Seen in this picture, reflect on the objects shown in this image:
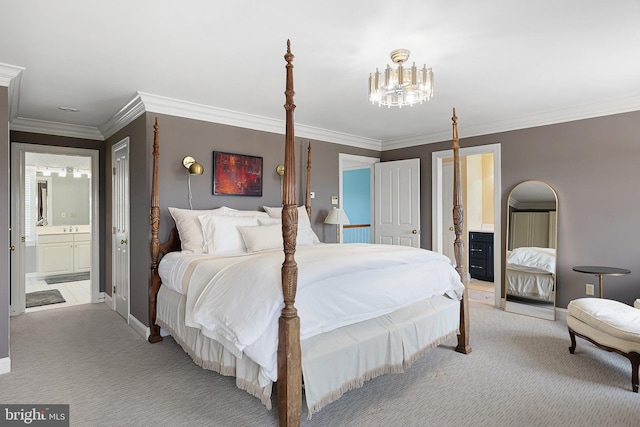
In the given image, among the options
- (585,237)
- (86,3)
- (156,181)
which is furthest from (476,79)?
(156,181)

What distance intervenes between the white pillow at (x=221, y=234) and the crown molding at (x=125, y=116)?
129cm

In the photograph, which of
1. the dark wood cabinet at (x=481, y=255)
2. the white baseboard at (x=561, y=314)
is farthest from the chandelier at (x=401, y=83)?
the dark wood cabinet at (x=481, y=255)

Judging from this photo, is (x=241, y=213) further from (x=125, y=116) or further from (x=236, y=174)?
(x=125, y=116)

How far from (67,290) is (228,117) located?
4089 mm

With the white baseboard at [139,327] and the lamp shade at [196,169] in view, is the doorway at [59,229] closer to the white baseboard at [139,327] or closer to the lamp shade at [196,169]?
the white baseboard at [139,327]

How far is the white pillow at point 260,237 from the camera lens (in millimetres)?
3360

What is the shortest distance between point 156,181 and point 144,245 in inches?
26.6

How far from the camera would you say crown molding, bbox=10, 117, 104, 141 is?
4.25 metres

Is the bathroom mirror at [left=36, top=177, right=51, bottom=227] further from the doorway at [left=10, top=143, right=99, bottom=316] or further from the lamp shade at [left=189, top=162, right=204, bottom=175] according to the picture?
the lamp shade at [left=189, top=162, right=204, bottom=175]

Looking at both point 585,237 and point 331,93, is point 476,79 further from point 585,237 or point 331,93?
point 585,237

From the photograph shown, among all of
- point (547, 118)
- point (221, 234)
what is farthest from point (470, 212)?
point (221, 234)

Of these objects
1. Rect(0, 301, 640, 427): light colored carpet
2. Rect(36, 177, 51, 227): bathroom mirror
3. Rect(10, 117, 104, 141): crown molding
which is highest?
Rect(10, 117, 104, 141): crown molding

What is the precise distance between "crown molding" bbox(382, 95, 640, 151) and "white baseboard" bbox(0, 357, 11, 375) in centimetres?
530

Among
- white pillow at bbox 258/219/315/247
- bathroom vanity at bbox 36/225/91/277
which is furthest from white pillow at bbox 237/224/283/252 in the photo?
bathroom vanity at bbox 36/225/91/277
